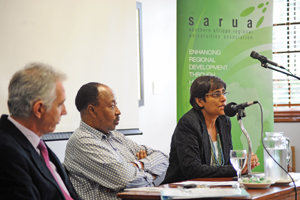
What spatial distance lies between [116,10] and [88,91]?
3.65ft

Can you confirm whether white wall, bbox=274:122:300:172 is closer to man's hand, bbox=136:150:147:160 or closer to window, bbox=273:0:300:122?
window, bbox=273:0:300:122

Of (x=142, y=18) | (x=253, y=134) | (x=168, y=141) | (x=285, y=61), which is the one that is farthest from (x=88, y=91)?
(x=285, y=61)

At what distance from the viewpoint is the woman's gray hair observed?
1.54 meters

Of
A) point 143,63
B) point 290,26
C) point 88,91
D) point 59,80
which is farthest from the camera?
point 290,26

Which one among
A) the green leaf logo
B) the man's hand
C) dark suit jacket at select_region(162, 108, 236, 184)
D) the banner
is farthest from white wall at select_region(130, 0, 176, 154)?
dark suit jacket at select_region(162, 108, 236, 184)

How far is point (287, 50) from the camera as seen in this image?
215 inches

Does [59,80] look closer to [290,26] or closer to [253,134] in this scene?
[253,134]

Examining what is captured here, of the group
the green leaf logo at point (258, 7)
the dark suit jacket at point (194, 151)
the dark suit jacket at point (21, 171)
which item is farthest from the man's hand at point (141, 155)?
the green leaf logo at point (258, 7)

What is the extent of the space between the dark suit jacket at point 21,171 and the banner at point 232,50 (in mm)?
2617

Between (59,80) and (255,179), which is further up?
(59,80)

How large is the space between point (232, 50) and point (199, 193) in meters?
2.79

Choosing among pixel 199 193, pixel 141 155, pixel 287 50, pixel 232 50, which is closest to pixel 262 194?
pixel 199 193

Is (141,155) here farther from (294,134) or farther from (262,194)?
(294,134)

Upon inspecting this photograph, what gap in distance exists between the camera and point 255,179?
1.86 m
